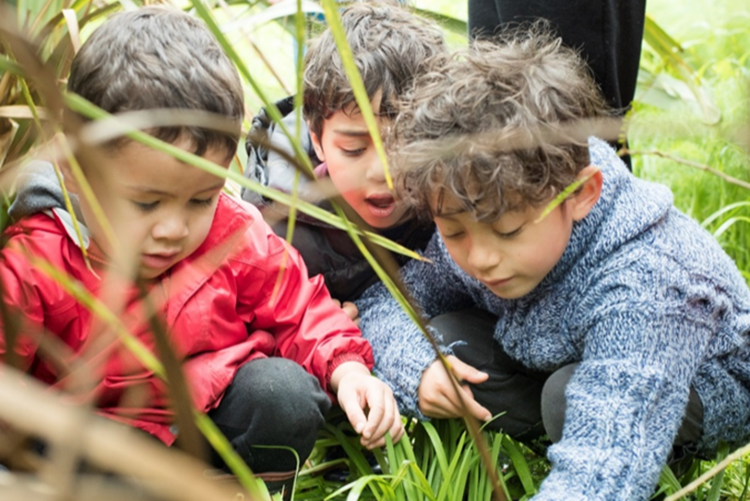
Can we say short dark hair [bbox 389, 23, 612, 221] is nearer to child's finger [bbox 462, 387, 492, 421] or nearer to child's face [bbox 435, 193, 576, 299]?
child's face [bbox 435, 193, 576, 299]

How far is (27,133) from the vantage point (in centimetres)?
152

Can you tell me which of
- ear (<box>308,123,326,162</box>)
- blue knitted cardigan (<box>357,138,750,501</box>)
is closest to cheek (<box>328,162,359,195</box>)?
ear (<box>308,123,326,162</box>)

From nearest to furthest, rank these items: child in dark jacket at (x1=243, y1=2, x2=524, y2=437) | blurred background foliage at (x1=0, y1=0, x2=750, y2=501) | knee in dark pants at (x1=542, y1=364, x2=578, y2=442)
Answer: blurred background foliage at (x1=0, y1=0, x2=750, y2=501), knee in dark pants at (x1=542, y1=364, x2=578, y2=442), child in dark jacket at (x1=243, y1=2, x2=524, y2=437)

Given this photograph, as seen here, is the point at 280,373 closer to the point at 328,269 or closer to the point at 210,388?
the point at 210,388

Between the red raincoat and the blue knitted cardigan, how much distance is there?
6.8 inches

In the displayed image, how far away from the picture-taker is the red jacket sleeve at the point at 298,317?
1.60 meters

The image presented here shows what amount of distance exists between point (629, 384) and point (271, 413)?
565mm

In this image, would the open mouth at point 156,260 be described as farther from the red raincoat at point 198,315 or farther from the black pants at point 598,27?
the black pants at point 598,27

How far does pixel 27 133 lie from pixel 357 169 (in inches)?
22.4

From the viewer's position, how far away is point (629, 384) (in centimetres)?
129

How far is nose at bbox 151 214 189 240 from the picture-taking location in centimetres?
134

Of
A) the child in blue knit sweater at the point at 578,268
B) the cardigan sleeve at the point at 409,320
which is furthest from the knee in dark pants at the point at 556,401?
the cardigan sleeve at the point at 409,320

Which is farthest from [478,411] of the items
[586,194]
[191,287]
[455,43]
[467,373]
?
[455,43]

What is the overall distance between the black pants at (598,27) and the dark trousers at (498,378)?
0.55 metres
